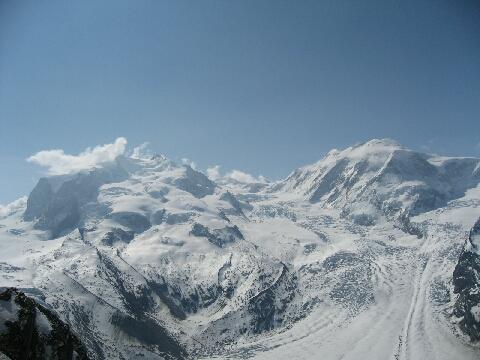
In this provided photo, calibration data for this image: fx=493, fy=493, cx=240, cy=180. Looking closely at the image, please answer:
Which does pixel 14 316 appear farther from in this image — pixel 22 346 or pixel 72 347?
pixel 72 347

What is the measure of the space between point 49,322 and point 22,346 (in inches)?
547

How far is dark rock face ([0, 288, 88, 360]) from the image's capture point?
9050cm

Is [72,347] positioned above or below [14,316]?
below

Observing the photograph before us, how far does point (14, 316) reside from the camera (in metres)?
94.6

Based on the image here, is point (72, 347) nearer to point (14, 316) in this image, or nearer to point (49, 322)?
point (49, 322)

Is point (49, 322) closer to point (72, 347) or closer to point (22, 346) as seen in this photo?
point (72, 347)

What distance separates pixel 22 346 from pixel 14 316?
6352 mm

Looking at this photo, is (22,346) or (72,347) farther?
(72,347)

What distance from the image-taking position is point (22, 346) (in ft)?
300

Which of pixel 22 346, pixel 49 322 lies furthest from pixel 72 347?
pixel 22 346

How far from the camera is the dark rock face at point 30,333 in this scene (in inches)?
3563

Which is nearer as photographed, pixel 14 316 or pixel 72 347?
pixel 14 316

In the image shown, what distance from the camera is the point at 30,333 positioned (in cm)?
9594

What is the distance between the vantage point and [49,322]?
105 meters
